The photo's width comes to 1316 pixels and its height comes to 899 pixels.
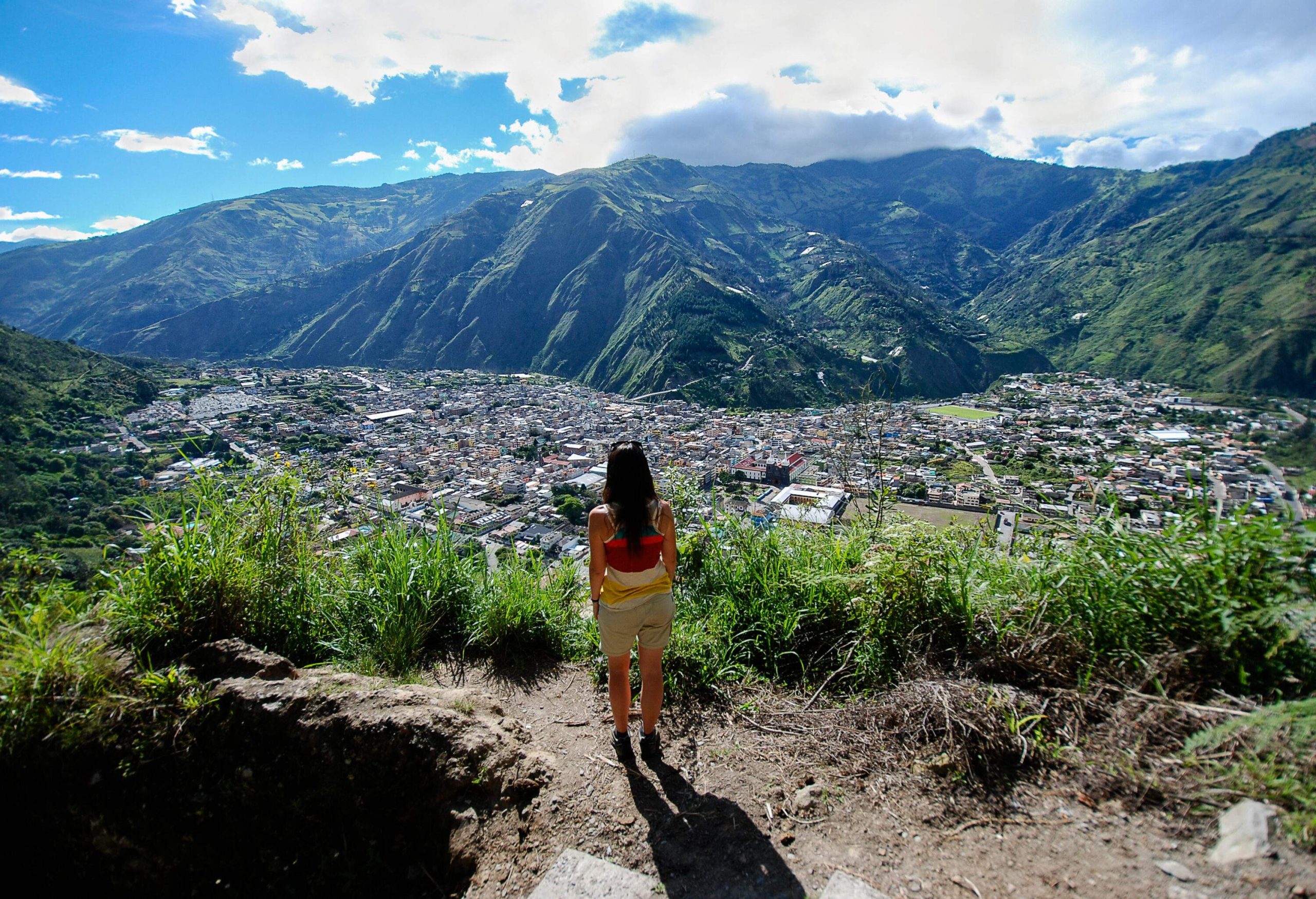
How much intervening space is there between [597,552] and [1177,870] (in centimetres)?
240

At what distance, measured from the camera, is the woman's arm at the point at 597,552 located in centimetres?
285

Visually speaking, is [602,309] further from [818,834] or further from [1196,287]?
[818,834]

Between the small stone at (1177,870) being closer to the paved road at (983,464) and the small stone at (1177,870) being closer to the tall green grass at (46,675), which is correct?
the tall green grass at (46,675)

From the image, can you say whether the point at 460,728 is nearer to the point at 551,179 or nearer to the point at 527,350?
the point at 527,350

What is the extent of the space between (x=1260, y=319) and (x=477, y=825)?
11257cm

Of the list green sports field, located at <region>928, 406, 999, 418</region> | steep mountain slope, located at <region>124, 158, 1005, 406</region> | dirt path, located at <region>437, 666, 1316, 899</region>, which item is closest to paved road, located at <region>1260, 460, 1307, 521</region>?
dirt path, located at <region>437, 666, 1316, 899</region>

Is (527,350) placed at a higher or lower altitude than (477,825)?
higher

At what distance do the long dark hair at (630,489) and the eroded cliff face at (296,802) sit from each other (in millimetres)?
1371

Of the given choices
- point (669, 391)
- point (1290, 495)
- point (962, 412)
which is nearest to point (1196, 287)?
point (962, 412)

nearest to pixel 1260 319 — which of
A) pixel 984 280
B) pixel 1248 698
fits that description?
pixel 984 280

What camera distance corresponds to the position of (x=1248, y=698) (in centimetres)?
203

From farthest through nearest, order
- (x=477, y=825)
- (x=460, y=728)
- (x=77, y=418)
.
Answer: (x=77, y=418)
(x=460, y=728)
(x=477, y=825)

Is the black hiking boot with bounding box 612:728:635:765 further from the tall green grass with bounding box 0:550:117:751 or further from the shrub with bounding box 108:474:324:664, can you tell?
the tall green grass with bounding box 0:550:117:751

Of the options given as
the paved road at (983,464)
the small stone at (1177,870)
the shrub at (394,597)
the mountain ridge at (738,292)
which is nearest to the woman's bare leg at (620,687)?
the shrub at (394,597)
